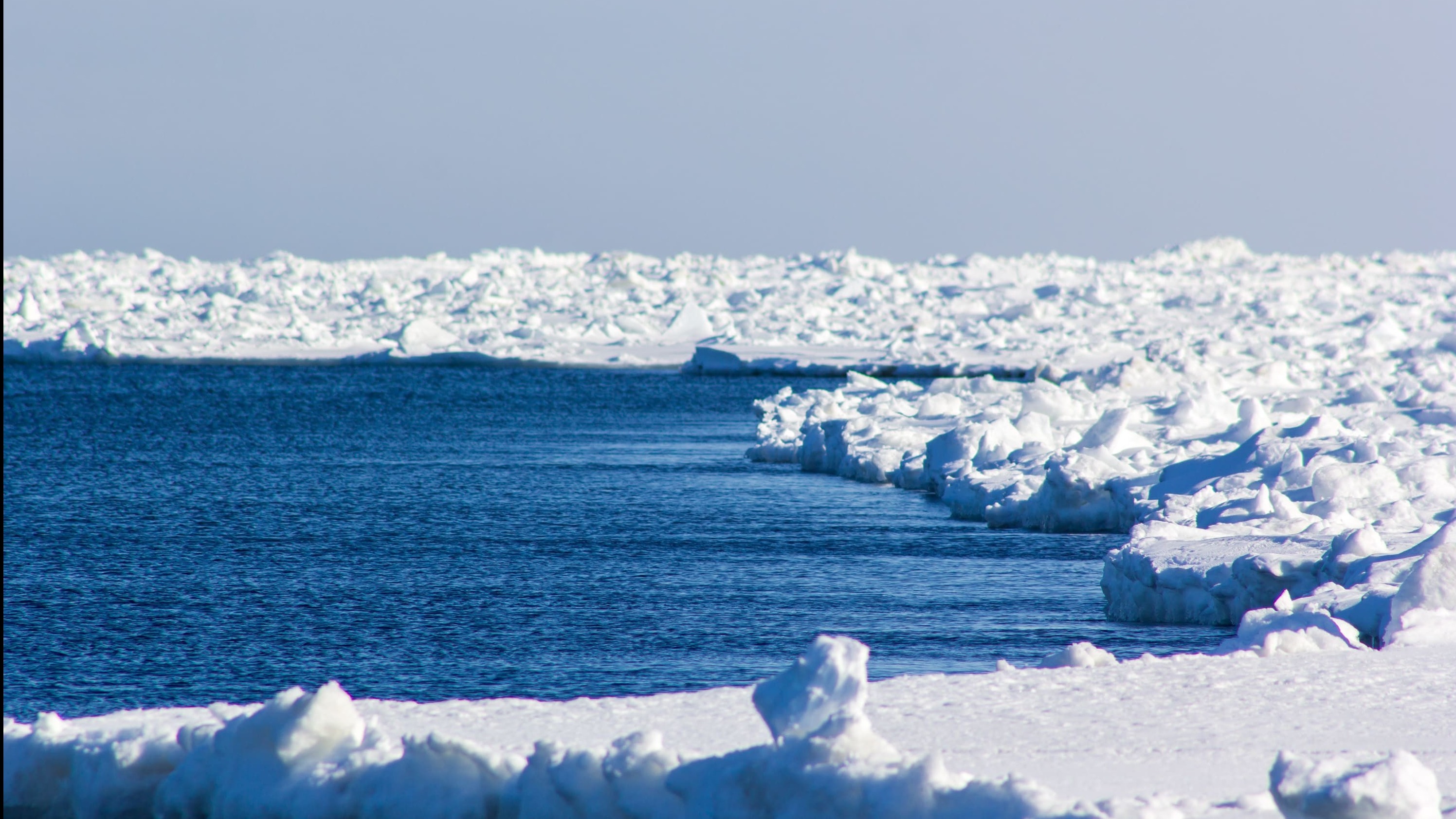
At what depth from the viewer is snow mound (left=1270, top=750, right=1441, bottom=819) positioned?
365 centimetres

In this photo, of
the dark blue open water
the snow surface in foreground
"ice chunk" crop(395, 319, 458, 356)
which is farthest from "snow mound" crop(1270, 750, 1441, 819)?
"ice chunk" crop(395, 319, 458, 356)

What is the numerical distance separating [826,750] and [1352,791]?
3.71ft

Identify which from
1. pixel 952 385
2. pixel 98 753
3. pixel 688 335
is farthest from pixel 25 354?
pixel 98 753

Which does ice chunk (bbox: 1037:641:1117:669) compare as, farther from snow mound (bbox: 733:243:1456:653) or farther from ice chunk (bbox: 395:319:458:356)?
ice chunk (bbox: 395:319:458:356)

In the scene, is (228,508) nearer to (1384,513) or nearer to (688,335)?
(1384,513)

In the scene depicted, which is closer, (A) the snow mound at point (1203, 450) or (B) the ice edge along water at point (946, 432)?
(B) the ice edge along water at point (946, 432)

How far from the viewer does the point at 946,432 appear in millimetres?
16031

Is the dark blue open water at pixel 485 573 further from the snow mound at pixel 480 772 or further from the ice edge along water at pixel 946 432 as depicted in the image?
the snow mound at pixel 480 772

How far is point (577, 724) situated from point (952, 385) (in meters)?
15.9

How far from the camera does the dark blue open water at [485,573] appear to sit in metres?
8.12

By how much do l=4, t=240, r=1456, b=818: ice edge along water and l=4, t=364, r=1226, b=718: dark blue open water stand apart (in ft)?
2.03

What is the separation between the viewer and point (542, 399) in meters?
28.5

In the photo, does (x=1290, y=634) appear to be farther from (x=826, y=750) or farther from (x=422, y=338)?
(x=422, y=338)

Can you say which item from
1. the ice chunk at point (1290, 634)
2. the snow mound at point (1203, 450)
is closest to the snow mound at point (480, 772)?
the ice chunk at point (1290, 634)
